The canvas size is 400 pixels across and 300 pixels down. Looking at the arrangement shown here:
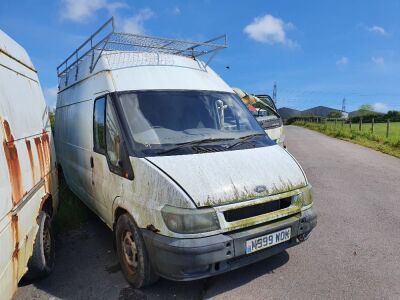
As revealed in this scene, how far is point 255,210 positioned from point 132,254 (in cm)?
140

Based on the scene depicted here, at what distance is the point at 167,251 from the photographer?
343 centimetres

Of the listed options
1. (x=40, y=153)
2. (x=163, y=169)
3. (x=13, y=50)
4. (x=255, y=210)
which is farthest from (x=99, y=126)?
(x=255, y=210)

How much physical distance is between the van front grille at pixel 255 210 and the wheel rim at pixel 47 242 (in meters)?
2.32

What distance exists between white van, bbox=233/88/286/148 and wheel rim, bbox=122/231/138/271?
2602 mm

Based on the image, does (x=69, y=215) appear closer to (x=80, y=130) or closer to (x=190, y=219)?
(x=80, y=130)

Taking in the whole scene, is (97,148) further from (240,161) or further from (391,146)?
(391,146)

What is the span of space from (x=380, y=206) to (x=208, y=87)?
393 centimetres

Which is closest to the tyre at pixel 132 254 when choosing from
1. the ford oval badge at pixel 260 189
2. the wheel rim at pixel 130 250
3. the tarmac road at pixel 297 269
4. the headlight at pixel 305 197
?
the wheel rim at pixel 130 250

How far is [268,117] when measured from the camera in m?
7.45

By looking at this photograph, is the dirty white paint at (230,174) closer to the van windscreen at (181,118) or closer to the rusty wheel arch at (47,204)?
the van windscreen at (181,118)

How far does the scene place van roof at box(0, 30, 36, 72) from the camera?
3985 millimetres

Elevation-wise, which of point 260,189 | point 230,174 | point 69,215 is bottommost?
point 69,215

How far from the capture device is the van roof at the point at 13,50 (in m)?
3.98

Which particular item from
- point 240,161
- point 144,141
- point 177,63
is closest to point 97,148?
point 144,141
